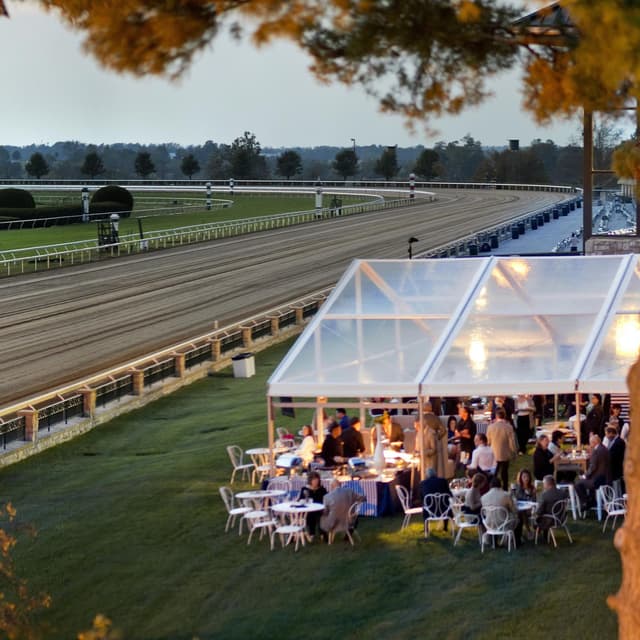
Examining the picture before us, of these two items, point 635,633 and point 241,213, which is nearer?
point 635,633

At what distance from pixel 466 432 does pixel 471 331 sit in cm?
148

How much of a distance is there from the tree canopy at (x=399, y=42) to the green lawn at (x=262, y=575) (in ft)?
16.7

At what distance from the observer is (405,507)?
16000 millimetres

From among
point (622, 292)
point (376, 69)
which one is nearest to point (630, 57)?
point (376, 69)

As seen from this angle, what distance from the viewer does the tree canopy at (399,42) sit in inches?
355

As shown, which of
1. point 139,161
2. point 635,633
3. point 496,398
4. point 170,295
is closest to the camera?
point 635,633

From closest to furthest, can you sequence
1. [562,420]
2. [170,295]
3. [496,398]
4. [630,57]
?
1. [630,57]
2. [496,398]
3. [562,420]
4. [170,295]

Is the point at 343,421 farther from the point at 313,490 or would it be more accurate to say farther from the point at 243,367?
the point at 243,367

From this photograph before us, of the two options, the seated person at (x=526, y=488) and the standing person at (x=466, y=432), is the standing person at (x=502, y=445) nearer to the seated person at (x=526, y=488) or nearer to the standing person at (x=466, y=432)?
the standing person at (x=466, y=432)

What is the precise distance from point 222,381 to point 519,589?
48.8 ft

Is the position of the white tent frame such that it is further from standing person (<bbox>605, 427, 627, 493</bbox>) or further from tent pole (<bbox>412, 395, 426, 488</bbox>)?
standing person (<bbox>605, 427, 627, 493</bbox>)

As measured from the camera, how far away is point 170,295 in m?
38.8

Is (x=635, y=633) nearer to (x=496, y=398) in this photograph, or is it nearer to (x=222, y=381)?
(x=496, y=398)

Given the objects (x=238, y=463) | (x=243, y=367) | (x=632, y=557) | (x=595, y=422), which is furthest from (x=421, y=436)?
(x=243, y=367)
